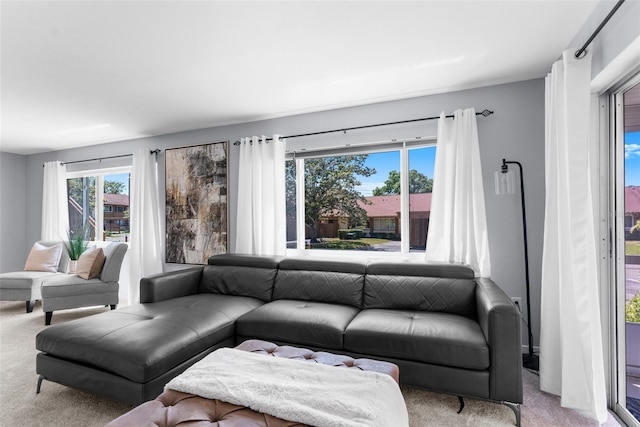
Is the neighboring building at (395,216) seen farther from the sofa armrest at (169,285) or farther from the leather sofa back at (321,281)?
the sofa armrest at (169,285)

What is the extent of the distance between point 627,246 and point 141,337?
2977 mm

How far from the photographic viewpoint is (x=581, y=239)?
193 cm

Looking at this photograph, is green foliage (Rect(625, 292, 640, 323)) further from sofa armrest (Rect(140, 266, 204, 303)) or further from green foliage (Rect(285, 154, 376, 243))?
sofa armrest (Rect(140, 266, 204, 303))

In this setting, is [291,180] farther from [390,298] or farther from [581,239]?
[581,239]

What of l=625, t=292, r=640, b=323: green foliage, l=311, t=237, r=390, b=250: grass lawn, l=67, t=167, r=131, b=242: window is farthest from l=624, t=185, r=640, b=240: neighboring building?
l=67, t=167, r=131, b=242: window

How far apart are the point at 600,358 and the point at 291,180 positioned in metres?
3.02

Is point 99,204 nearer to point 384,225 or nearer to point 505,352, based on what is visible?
point 384,225

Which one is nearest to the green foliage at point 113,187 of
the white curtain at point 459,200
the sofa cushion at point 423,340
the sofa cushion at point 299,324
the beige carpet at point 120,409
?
the beige carpet at point 120,409

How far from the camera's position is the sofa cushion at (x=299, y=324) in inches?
86.0

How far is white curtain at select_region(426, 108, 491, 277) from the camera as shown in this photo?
2.79 m

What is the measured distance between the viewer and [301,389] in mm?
1304

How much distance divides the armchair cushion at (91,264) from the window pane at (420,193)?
3.79 metres

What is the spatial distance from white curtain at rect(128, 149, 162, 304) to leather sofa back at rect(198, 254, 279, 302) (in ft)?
4.58

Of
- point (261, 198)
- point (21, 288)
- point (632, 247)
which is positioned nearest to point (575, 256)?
point (632, 247)
